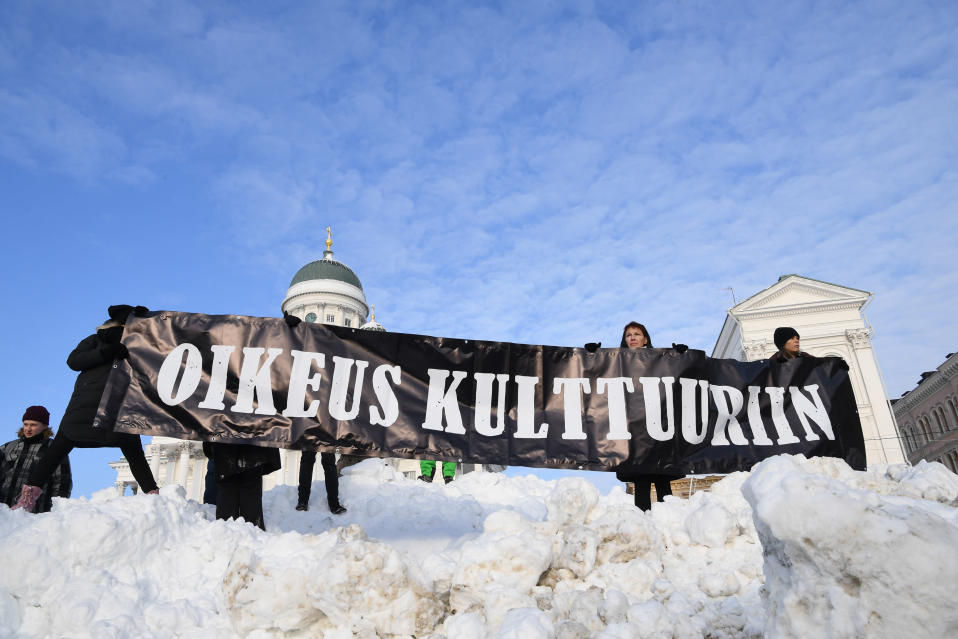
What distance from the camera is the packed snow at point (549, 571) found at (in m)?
1.74

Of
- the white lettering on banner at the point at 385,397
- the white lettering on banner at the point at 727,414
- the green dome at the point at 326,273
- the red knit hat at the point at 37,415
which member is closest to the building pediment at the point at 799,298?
the white lettering on banner at the point at 727,414

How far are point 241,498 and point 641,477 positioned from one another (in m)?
3.34

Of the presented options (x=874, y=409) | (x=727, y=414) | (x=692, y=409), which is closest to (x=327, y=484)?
(x=692, y=409)

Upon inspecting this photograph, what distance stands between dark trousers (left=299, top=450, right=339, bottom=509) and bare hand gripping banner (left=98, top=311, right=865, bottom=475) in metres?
1.43

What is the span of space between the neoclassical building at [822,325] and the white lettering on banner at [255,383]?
35.4m

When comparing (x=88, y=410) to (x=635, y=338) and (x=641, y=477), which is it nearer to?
(x=641, y=477)

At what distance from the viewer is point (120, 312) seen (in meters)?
4.93

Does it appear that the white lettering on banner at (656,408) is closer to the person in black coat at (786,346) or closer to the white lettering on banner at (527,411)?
the white lettering on banner at (527,411)

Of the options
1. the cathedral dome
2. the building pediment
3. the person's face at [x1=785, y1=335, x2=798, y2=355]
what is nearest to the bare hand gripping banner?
the person's face at [x1=785, y1=335, x2=798, y2=355]

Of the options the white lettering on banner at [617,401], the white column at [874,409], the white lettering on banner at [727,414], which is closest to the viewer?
the white lettering on banner at [617,401]

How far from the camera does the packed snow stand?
5.72 feet

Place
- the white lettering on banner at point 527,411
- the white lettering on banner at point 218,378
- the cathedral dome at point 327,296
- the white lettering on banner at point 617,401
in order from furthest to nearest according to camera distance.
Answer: the cathedral dome at point 327,296 → the white lettering on banner at point 617,401 → the white lettering on banner at point 527,411 → the white lettering on banner at point 218,378

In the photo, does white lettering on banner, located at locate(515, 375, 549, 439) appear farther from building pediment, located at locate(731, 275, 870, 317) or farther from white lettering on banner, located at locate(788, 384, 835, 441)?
building pediment, located at locate(731, 275, 870, 317)

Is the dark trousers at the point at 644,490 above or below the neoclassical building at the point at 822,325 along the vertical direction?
below
